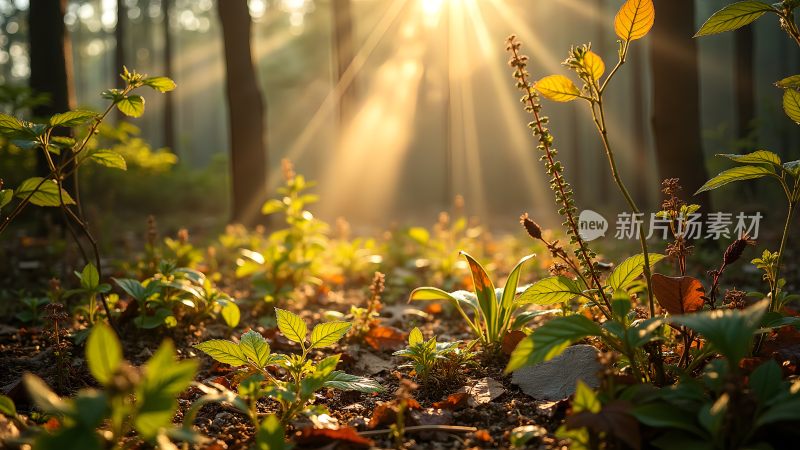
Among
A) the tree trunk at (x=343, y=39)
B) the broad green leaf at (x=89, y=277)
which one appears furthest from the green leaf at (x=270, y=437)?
the tree trunk at (x=343, y=39)

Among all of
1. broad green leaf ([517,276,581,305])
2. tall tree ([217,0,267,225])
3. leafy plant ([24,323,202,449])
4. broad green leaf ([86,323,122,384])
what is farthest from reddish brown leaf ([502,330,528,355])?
tall tree ([217,0,267,225])

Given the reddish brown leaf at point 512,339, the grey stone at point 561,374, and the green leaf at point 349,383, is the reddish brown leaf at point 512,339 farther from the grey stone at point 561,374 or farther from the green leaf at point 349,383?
the green leaf at point 349,383

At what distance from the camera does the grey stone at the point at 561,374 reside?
7.84ft

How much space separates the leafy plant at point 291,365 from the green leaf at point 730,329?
113 centimetres

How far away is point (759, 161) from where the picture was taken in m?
2.03

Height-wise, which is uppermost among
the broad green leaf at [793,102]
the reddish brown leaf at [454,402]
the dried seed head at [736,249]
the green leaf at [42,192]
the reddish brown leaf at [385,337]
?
the broad green leaf at [793,102]

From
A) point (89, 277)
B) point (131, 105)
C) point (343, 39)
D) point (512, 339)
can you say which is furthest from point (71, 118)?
point (343, 39)

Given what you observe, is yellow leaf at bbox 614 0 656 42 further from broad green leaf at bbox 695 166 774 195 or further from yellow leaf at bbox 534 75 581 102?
broad green leaf at bbox 695 166 774 195

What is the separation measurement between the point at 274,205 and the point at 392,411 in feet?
8.42

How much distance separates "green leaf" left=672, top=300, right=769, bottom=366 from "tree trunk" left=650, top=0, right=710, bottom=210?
4221mm

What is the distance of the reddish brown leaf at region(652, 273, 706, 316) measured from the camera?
2.10m

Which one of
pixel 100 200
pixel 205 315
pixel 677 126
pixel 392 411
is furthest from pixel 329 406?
pixel 100 200

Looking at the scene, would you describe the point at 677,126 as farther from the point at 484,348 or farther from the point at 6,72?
the point at 6,72

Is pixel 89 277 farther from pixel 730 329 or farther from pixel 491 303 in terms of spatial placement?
pixel 730 329
